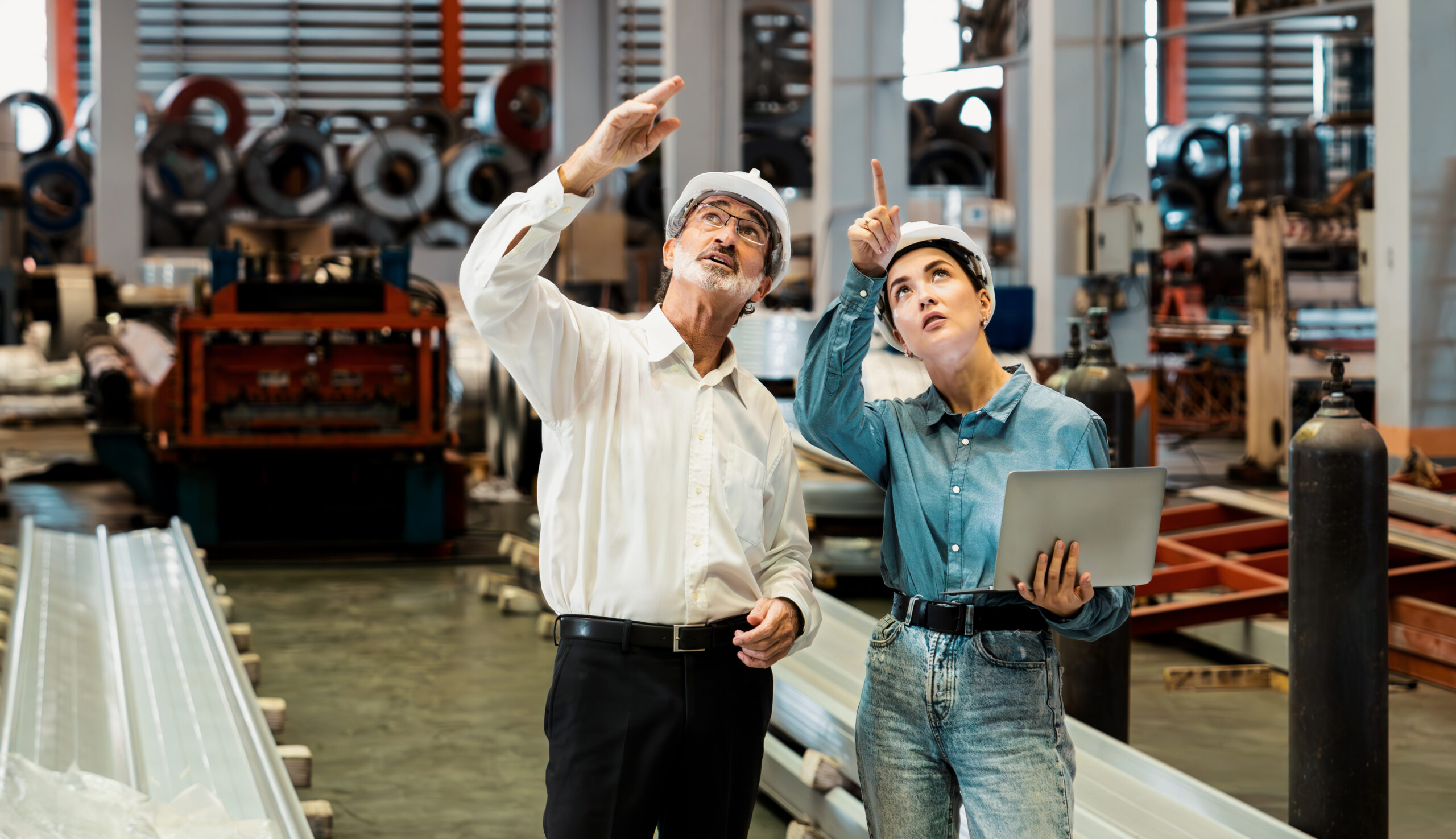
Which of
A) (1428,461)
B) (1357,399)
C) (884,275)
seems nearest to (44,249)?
(1357,399)

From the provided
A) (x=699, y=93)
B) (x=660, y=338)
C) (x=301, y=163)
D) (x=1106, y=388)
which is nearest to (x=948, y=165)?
(x=699, y=93)

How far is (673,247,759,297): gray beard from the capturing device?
2098mm

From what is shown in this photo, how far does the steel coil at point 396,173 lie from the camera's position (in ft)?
61.3

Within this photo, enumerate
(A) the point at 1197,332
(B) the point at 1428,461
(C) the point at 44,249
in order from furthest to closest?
(C) the point at 44,249 < (A) the point at 1197,332 < (B) the point at 1428,461

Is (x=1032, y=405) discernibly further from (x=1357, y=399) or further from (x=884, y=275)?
(x=1357, y=399)

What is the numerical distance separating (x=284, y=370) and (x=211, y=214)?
12018 millimetres

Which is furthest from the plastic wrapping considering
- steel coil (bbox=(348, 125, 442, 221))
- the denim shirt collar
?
steel coil (bbox=(348, 125, 442, 221))

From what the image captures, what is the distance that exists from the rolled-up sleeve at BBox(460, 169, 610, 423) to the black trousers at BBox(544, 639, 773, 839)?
0.40m

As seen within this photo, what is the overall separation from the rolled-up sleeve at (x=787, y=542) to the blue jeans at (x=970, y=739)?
0.17m

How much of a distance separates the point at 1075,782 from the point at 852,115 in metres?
9.10

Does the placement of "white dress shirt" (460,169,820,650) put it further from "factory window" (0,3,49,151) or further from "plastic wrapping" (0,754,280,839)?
"factory window" (0,3,49,151)

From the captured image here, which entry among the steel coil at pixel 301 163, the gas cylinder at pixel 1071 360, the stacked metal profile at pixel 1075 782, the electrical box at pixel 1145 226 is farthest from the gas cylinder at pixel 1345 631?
the steel coil at pixel 301 163

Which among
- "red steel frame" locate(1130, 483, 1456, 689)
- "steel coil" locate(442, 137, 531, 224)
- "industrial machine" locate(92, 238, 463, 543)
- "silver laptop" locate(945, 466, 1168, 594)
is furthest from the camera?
"steel coil" locate(442, 137, 531, 224)

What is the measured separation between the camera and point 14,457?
11562 millimetres
